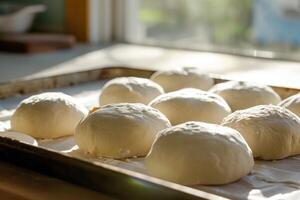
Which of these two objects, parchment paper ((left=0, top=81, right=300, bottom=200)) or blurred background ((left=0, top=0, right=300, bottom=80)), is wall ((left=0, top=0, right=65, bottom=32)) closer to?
blurred background ((left=0, top=0, right=300, bottom=80))

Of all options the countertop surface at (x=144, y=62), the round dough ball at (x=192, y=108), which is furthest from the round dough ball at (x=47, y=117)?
the countertop surface at (x=144, y=62)

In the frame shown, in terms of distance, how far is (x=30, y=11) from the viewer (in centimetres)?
190

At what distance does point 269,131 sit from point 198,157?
0.52 ft

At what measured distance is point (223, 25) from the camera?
191cm

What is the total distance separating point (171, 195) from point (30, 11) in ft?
Result: 4.89

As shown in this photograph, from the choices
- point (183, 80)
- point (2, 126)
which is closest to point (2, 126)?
point (2, 126)

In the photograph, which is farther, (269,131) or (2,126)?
(2,126)

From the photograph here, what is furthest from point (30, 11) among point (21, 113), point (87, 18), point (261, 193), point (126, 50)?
point (261, 193)

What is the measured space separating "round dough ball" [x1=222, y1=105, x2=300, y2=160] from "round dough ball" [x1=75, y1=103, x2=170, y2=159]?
0.37 ft

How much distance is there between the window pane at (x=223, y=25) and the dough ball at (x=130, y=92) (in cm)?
77

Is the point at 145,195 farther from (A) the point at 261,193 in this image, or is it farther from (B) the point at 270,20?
(B) the point at 270,20

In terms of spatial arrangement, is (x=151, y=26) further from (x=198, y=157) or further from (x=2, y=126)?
(x=198, y=157)

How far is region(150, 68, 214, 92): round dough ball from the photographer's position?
42.2 inches

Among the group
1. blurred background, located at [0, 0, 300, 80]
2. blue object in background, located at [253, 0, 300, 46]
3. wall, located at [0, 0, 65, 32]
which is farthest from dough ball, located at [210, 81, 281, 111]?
wall, located at [0, 0, 65, 32]
